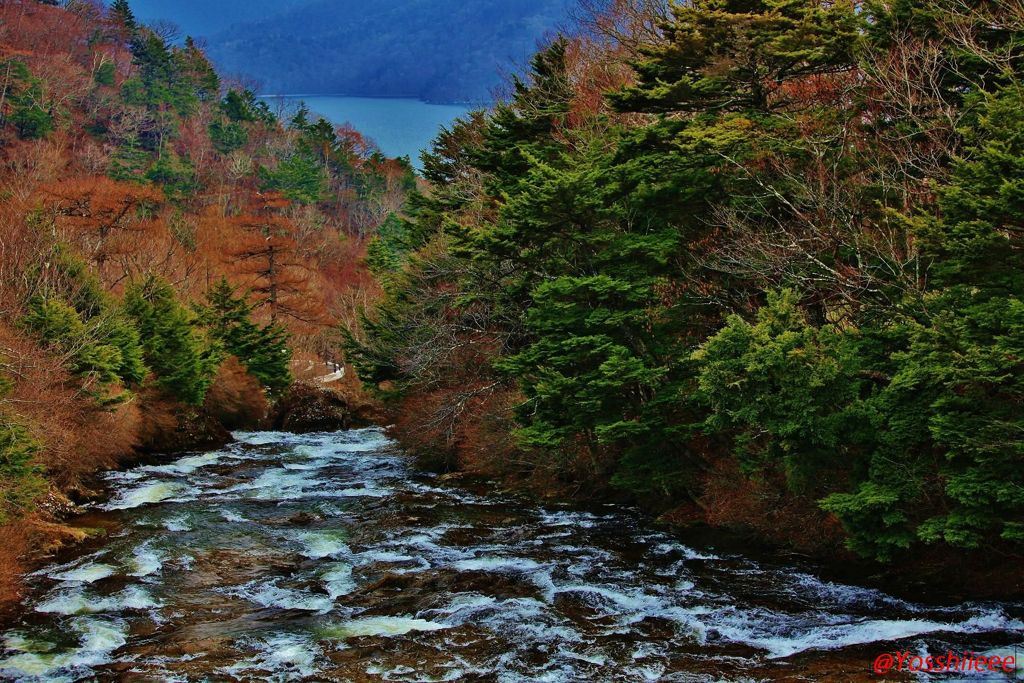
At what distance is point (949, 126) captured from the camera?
592 inches

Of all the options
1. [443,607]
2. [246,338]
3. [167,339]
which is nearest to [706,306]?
[443,607]

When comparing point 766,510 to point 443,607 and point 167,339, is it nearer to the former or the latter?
point 443,607

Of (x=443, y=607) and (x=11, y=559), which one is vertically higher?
(x=11, y=559)

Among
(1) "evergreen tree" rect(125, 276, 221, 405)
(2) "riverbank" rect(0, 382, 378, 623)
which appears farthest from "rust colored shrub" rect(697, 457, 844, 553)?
(1) "evergreen tree" rect(125, 276, 221, 405)

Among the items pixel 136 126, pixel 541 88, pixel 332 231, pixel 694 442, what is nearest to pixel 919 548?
pixel 694 442

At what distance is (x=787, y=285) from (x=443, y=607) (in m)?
8.82

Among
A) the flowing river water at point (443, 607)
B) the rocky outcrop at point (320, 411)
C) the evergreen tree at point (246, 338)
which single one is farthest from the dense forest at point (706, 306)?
the evergreen tree at point (246, 338)

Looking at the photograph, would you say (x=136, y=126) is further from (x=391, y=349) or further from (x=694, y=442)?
(x=694, y=442)

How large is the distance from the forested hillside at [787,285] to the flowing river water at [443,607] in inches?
67.6

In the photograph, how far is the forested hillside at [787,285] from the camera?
489 inches

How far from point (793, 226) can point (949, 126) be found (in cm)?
384

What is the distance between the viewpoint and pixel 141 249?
44.8 meters

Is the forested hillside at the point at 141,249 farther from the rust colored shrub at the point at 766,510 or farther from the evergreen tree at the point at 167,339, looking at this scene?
the rust colored shrub at the point at 766,510

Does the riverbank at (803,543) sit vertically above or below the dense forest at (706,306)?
below
